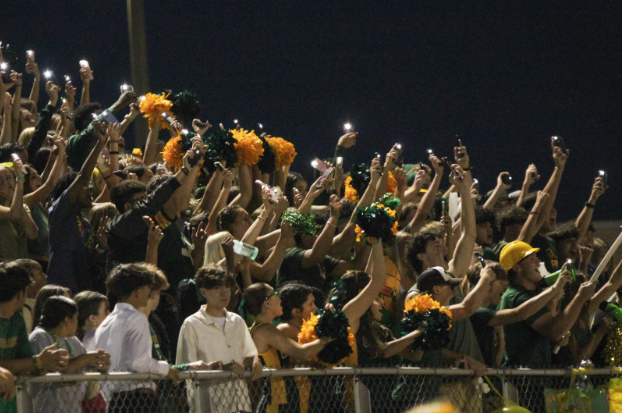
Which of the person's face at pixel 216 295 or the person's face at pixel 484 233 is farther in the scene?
the person's face at pixel 484 233

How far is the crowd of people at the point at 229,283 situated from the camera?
4.68m

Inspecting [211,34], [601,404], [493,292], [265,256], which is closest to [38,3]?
[211,34]

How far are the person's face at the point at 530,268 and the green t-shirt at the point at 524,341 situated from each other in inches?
7.6

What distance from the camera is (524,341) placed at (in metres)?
6.57

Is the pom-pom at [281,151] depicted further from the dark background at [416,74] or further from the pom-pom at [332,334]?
the dark background at [416,74]

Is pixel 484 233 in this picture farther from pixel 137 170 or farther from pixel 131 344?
pixel 131 344

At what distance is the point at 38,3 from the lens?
1270 cm

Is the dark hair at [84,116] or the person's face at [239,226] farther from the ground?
the dark hair at [84,116]

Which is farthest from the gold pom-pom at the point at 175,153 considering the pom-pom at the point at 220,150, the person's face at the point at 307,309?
the person's face at the point at 307,309

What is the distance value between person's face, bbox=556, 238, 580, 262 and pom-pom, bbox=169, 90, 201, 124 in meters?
3.26

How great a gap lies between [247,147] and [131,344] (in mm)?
3023

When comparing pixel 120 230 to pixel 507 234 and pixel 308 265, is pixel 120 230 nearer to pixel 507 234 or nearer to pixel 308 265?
pixel 308 265

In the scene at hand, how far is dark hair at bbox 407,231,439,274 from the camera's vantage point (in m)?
6.69

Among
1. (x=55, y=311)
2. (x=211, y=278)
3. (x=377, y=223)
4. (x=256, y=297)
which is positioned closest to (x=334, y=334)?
(x=256, y=297)
